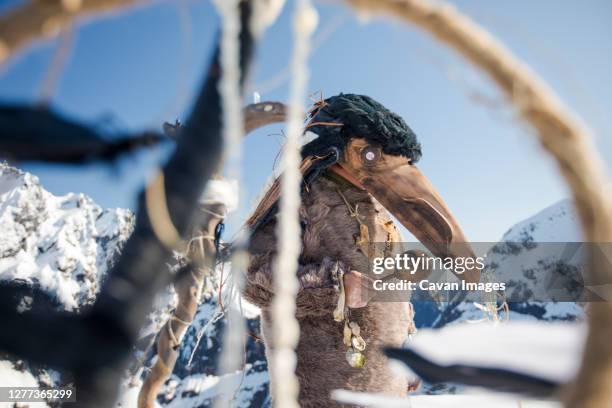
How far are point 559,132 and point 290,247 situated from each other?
24cm

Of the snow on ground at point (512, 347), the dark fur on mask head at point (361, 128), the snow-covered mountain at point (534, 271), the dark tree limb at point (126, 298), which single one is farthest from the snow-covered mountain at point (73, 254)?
the dark tree limb at point (126, 298)

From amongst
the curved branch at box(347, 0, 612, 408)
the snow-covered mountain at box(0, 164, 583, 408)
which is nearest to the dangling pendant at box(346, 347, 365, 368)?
the curved branch at box(347, 0, 612, 408)

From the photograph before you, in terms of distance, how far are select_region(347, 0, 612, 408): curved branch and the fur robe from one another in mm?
870

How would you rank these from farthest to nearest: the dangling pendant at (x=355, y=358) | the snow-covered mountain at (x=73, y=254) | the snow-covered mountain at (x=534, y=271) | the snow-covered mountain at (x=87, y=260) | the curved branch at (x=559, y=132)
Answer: the snow-covered mountain at (x=73, y=254) → the snow-covered mountain at (x=87, y=260) → the snow-covered mountain at (x=534, y=271) → the dangling pendant at (x=355, y=358) → the curved branch at (x=559, y=132)

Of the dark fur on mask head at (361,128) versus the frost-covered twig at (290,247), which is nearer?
the frost-covered twig at (290,247)

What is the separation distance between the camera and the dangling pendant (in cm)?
114

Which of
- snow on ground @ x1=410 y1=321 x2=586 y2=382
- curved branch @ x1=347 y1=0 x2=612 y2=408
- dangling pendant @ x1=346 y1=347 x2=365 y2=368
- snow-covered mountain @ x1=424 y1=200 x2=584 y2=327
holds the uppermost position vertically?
snow-covered mountain @ x1=424 y1=200 x2=584 y2=327

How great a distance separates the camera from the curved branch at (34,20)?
0.33 m

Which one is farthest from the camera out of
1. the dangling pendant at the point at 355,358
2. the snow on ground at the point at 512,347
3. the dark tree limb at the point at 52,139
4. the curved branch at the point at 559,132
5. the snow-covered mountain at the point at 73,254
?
the snow-covered mountain at the point at 73,254

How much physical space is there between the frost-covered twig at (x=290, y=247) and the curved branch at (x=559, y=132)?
0.22 feet

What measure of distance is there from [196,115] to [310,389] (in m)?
0.95

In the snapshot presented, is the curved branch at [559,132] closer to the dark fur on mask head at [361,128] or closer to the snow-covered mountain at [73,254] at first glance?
the dark fur on mask head at [361,128]

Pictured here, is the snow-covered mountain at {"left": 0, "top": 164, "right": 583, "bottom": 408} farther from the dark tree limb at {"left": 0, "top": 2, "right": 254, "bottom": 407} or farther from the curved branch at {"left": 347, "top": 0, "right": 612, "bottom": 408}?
the curved branch at {"left": 347, "top": 0, "right": 612, "bottom": 408}

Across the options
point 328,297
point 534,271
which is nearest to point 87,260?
point 534,271
